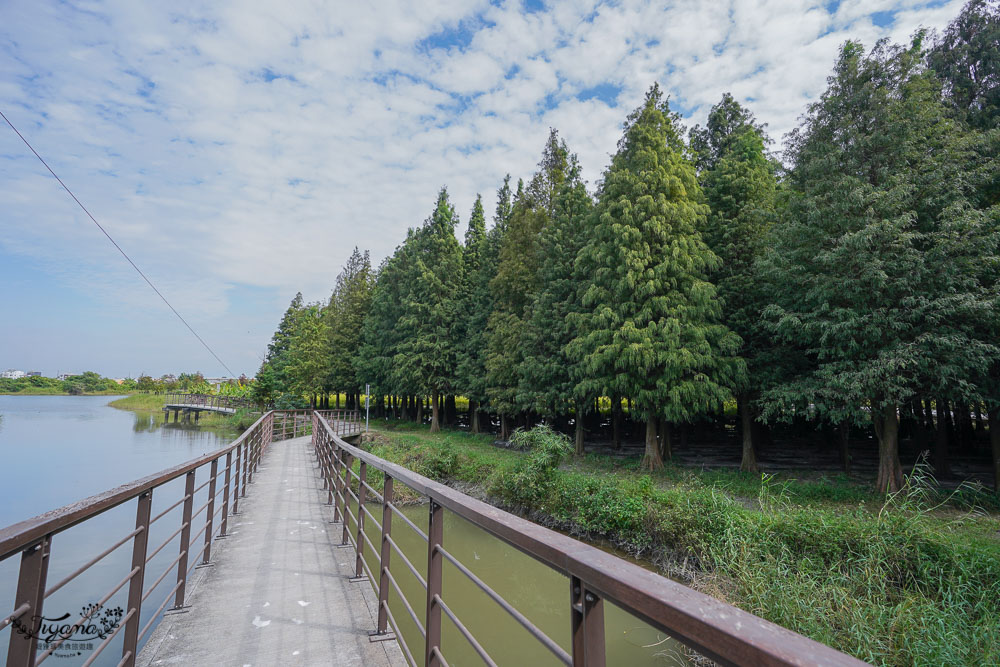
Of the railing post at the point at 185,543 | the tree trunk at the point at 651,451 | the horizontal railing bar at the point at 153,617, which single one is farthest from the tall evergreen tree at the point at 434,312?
the horizontal railing bar at the point at 153,617

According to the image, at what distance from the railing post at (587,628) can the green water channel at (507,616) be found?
3.34m

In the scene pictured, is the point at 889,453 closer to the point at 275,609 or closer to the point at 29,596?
the point at 275,609

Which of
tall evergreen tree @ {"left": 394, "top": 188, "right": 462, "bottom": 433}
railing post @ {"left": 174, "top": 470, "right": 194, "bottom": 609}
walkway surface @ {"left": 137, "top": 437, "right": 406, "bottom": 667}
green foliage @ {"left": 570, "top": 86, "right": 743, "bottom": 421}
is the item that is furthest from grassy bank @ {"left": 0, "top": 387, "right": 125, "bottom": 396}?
railing post @ {"left": 174, "top": 470, "right": 194, "bottom": 609}

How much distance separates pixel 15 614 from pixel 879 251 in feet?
40.3

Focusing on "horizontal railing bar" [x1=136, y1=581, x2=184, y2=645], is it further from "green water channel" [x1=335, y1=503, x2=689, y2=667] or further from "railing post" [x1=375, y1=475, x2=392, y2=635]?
"green water channel" [x1=335, y1=503, x2=689, y2=667]

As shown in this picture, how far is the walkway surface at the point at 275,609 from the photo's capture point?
9.42 feet

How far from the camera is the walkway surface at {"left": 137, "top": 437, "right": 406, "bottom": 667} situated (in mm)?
2871

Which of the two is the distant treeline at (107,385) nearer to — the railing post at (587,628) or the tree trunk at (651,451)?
the tree trunk at (651,451)

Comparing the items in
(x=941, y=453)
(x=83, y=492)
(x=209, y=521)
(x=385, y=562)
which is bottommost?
(x=83, y=492)

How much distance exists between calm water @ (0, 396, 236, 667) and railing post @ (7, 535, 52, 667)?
5.89 ft

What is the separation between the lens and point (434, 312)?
2609 cm

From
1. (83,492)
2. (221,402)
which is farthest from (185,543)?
(221,402)

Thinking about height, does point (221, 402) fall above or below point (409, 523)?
below

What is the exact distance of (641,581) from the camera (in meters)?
0.94
